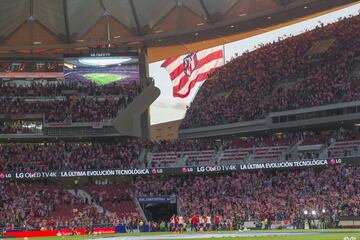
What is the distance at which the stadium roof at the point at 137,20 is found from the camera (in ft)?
237

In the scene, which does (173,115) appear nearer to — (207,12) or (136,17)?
(136,17)

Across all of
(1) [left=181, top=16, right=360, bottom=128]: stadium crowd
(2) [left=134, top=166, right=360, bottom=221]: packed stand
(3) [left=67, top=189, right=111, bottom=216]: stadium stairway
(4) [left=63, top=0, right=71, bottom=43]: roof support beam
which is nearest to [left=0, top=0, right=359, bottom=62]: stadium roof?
(4) [left=63, top=0, right=71, bottom=43]: roof support beam

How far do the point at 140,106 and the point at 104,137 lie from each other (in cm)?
592

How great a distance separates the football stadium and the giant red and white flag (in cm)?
22

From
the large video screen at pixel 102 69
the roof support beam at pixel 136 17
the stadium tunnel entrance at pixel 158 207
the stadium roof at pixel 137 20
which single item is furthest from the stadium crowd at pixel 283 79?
the stadium tunnel entrance at pixel 158 207

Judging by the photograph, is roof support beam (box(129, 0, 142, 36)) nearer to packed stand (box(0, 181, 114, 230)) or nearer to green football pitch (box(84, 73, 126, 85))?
green football pitch (box(84, 73, 126, 85))

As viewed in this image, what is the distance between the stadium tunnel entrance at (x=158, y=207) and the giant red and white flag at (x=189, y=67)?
85.3 feet

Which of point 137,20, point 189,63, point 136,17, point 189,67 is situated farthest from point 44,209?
point 189,63

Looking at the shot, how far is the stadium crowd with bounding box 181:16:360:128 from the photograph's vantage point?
71.6 m

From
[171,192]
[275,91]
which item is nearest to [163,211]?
[171,192]

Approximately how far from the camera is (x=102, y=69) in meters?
81.2

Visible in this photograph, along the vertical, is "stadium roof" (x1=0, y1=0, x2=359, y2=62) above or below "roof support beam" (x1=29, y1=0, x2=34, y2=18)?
below

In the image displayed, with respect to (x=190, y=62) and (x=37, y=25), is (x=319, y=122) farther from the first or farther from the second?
(x=37, y=25)

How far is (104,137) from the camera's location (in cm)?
7975
